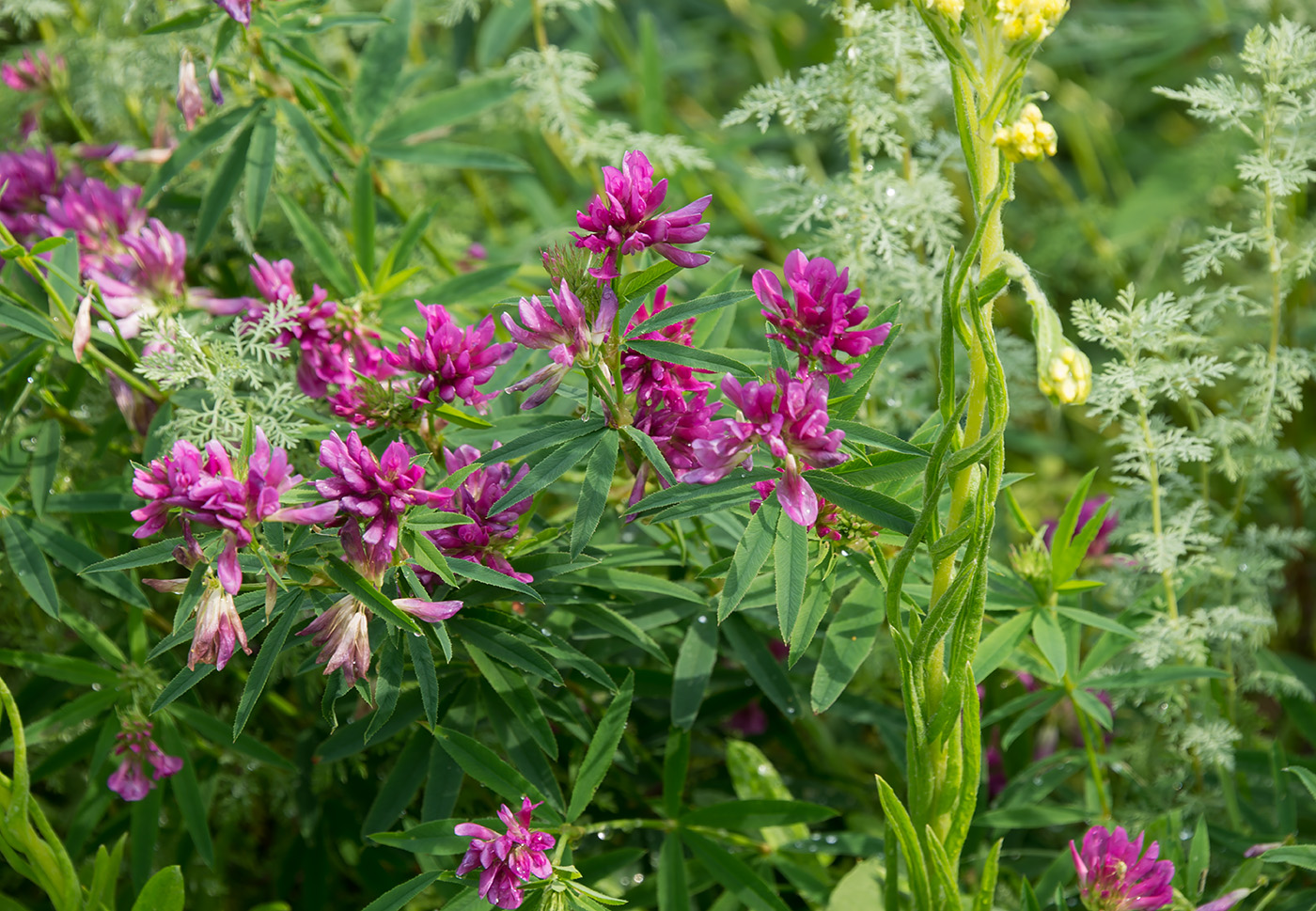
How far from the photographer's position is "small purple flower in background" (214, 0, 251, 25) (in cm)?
109

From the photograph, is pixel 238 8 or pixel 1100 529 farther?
pixel 1100 529

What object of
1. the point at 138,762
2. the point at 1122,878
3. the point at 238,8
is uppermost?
the point at 238,8

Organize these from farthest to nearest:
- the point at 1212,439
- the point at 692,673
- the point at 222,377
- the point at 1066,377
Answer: the point at 1212,439
the point at 692,673
the point at 222,377
the point at 1066,377

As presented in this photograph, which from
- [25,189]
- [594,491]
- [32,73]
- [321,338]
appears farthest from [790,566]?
[32,73]

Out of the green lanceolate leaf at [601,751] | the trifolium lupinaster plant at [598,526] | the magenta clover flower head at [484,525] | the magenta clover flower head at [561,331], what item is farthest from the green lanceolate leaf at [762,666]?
the magenta clover flower head at [561,331]

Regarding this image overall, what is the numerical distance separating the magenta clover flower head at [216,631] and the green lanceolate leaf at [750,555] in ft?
1.20

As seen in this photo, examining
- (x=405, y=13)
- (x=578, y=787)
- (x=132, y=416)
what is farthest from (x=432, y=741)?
(x=405, y=13)

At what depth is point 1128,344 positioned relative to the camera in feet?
3.72

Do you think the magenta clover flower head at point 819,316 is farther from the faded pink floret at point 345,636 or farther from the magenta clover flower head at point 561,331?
the faded pink floret at point 345,636

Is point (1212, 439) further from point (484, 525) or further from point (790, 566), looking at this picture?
point (484, 525)

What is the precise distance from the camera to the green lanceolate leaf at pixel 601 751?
1.01 metres

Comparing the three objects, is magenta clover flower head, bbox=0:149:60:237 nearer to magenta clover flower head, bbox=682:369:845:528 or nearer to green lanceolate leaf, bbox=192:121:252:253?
green lanceolate leaf, bbox=192:121:252:253

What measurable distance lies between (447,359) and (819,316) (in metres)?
0.31

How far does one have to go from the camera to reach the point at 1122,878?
94 centimetres
